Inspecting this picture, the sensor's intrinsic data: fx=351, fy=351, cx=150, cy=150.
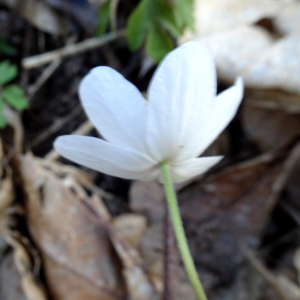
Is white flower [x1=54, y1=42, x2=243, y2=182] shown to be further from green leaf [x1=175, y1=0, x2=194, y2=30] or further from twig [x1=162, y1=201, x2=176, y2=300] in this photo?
green leaf [x1=175, y1=0, x2=194, y2=30]

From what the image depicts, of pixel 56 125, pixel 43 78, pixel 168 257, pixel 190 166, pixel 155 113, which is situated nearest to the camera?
pixel 155 113

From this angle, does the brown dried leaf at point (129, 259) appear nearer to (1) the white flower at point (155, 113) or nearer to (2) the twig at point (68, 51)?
(1) the white flower at point (155, 113)

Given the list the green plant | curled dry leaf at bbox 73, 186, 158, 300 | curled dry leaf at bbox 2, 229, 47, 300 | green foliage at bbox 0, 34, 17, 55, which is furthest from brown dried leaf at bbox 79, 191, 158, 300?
green foliage at bbox 0, 34, 17, 55

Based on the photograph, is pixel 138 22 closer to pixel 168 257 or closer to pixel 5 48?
pixel 5 48

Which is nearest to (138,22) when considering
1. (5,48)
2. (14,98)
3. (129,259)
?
(14,98)

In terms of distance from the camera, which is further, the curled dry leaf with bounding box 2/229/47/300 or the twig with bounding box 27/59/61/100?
the twig with bounding box 27/59/61/100

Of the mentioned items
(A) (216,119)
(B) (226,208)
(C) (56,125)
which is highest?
(A) (216,119)
